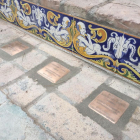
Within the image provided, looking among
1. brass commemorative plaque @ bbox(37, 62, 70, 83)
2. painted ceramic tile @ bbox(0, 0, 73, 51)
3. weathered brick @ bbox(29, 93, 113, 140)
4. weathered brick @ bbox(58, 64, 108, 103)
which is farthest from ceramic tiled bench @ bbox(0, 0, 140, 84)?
weathered brick @ bbox(29, 93, 113, 140)

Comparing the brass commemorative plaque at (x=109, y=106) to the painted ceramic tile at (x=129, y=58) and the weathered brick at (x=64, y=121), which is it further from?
the painted ceramic tile at (x=129, y=58)

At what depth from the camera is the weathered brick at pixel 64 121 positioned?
1399 millimetres

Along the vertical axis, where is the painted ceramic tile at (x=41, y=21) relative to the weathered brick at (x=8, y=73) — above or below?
above

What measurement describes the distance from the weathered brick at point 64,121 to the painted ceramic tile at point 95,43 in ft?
2.26

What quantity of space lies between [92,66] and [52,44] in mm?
740

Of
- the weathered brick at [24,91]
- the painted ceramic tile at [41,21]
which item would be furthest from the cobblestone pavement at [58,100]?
the painted ceramic tile at [41,21]

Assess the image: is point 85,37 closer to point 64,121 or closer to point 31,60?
point 31,60

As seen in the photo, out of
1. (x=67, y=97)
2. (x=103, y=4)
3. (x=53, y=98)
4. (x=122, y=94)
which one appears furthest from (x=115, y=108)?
(x=103, y=4)

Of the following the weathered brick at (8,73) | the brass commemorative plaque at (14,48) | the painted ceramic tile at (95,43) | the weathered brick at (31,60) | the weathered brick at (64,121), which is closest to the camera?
the weathered brick at (64,121)

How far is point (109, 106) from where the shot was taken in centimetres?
162

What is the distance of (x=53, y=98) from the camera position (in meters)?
1.71

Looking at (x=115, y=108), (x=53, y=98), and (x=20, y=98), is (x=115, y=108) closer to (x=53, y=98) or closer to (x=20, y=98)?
(x=53, y=98)

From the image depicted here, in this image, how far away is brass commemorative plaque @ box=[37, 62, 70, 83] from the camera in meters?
1.96

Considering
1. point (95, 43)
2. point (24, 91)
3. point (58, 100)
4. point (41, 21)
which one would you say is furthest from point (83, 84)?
point (41, 21)
